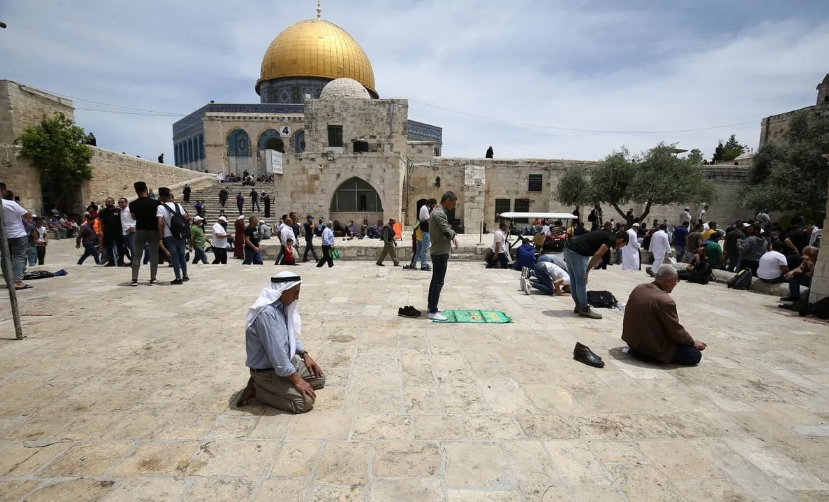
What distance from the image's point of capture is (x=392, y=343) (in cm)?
426

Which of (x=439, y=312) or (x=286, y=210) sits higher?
(x=286, y=210)

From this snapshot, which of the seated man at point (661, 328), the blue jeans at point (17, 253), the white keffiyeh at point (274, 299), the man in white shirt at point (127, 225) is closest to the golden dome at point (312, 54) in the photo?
the man in white shirt at point (127, 225)

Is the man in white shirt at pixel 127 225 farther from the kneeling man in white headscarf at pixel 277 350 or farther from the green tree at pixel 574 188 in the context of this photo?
the green tree at pixel 574 188

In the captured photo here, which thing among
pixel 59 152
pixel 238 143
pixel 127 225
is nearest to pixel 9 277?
pixel 127 225

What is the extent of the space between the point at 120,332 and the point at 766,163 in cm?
3335

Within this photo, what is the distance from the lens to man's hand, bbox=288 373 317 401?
2736 mm

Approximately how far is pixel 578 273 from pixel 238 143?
36.8 metres

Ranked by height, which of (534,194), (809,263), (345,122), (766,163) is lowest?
(809,263)

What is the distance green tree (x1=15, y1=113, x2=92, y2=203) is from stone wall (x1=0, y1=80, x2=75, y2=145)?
0.33 m

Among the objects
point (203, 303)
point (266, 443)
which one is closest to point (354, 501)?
point (266, 443)

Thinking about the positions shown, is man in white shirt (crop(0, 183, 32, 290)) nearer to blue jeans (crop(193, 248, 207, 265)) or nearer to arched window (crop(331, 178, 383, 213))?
blue jeans (crop(193, 248, 207, 265))

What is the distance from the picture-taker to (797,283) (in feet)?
21.4

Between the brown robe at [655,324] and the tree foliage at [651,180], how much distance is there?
19.2 m

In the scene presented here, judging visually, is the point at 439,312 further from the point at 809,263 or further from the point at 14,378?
the point at 809,263
